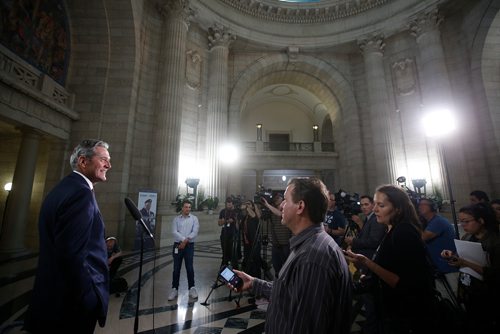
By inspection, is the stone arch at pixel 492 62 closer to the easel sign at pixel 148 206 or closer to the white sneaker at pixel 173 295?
the white sneaker at pixel 173 295

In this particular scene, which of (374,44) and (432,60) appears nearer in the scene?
(432,60)

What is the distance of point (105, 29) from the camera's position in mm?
8102

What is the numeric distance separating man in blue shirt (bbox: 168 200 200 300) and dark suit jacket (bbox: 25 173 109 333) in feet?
7.65

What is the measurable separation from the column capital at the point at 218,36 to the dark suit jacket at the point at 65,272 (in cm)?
1218

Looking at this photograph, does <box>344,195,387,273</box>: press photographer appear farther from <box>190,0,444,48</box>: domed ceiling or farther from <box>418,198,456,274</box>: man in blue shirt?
<box>190,0,444,48</box>: domed ceiling

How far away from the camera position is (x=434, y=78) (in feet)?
33.7

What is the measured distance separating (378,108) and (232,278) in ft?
42.9

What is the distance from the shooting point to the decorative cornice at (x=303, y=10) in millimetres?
12297

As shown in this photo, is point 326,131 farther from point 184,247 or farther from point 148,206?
point 184,247

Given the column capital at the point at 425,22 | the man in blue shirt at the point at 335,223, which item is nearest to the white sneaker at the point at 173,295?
the man in blue shirt at the point at 335,223

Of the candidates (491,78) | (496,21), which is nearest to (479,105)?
(491,78)

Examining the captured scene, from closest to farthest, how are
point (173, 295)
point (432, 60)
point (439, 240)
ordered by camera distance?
point (439, 240) < point (173, 295) < point (432, 60)

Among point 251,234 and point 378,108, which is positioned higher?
point 378,108

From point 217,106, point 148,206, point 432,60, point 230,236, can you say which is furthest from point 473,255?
point 432,60
